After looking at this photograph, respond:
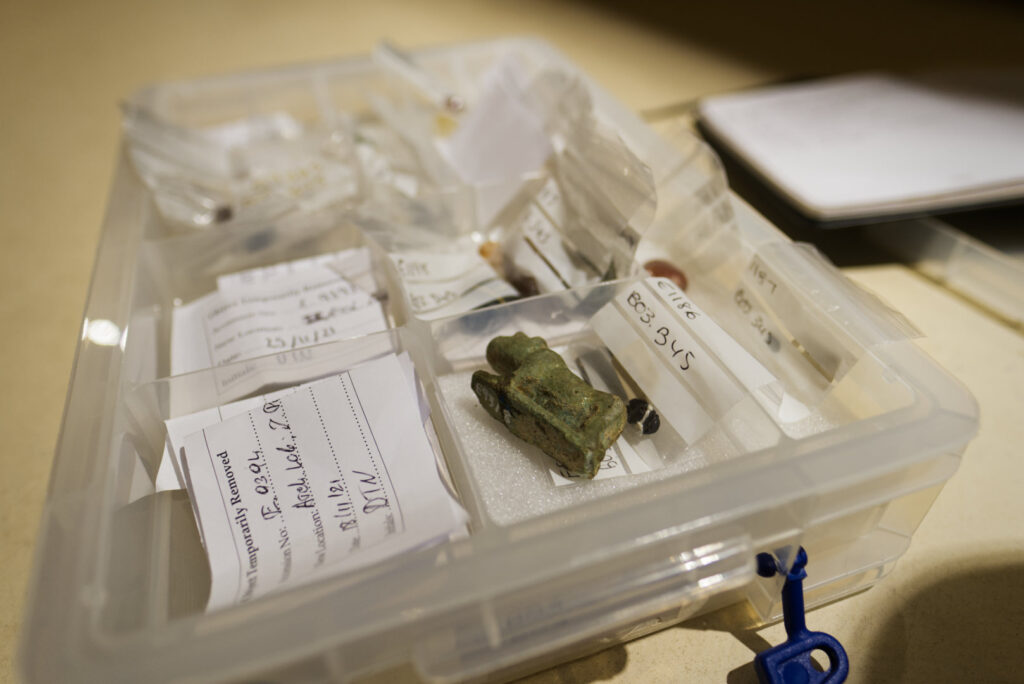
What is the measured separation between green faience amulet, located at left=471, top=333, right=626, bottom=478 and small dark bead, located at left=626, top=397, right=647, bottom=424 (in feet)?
0.10

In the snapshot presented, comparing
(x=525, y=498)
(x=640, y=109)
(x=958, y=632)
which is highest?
(x=640, y=109)

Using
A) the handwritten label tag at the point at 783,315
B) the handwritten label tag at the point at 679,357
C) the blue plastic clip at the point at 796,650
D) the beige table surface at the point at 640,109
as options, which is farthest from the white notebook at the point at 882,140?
the blue plastic clip at the point at 796,650

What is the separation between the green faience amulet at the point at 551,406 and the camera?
1.35 feet

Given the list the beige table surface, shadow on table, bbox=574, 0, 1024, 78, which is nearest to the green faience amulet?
the beige table surface

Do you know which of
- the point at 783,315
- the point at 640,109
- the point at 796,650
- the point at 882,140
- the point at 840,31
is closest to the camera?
the point at 796,650

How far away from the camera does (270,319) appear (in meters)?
0.57

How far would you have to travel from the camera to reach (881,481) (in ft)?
1.26

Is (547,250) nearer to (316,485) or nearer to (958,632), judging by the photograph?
(316,485)

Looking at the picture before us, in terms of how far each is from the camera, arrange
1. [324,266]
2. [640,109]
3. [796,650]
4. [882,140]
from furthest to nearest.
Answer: [640,109] < [882,140] < [324,266] < [796,650]

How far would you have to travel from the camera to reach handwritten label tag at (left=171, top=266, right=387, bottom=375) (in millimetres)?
549

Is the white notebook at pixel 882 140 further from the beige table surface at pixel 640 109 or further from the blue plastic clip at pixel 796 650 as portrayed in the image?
the blue plastic clip at pixel 796 650

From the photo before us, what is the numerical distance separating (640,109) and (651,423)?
73cm

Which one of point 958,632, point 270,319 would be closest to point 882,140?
point 958,632

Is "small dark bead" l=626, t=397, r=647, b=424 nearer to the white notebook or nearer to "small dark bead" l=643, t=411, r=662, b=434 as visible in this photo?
"small dark bead" l=643, t=411, r=662, b=434
